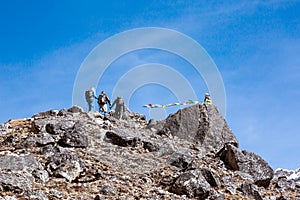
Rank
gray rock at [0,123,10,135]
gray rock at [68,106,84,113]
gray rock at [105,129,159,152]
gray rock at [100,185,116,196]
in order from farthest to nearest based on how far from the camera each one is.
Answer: gray rock at [68,106,84,113] < gray rock at [0,123,10,135] < gray rock at [105,129,159,152] < gray rock at [100,185,116,196]

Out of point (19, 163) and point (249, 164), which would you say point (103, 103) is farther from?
point (19, 163)

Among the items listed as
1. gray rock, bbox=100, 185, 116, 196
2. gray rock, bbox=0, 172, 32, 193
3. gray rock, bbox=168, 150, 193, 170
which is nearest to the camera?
gray rock, bbox=0, 172, 32, 193

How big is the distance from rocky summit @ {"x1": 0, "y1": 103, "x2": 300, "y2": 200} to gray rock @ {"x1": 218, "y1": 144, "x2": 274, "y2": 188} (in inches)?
1.5

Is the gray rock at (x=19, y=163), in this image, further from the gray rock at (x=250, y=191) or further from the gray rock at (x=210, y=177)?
the gray rock at (x=250, y=191)

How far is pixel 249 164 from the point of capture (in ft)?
74.4

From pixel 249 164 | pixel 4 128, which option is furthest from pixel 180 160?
pixel 4 128

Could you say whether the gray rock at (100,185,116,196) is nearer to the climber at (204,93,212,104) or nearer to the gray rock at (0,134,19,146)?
the gray rock at (0,134,19,146)

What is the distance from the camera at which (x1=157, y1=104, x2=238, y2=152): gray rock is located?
1070 inches

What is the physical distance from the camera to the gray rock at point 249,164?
22438 mm

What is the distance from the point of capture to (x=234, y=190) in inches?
776

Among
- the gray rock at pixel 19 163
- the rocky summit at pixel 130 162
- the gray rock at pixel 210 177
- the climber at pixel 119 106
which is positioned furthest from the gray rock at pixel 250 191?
the climber at pixel 119 106

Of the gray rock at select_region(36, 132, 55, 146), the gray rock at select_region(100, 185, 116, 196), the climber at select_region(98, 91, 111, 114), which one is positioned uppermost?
the climber at select_region(98, 91, 111, 114)

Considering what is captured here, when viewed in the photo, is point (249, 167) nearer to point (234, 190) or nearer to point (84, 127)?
point (234, 190)

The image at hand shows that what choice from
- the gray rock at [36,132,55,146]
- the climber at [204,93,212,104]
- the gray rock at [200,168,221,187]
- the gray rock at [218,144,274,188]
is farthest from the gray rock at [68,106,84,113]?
the gray rock at [200,168,221,187]
